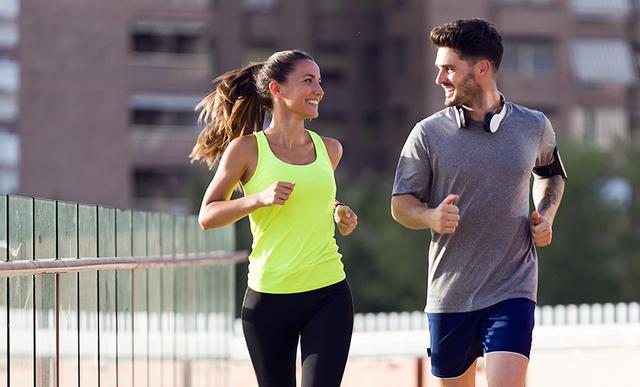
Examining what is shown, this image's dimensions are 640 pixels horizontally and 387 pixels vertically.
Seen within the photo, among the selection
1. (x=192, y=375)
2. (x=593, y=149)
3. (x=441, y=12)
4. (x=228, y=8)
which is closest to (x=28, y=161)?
(x=228, y=8)

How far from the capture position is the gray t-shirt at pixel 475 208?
757cm

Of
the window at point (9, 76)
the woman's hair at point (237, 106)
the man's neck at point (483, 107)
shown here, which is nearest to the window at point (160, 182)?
the window at point (9, 76)

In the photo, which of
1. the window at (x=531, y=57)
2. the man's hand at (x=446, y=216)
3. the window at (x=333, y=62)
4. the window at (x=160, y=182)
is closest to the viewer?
the man's hand at (x=446, y=216)

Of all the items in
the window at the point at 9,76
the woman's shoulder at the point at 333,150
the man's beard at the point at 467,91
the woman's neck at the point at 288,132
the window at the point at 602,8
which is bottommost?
the woman's shoulder at the point at 333,150

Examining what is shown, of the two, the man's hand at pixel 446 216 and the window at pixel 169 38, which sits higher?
the window at pixel 169 38

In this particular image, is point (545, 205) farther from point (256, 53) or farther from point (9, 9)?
point (256, 53)

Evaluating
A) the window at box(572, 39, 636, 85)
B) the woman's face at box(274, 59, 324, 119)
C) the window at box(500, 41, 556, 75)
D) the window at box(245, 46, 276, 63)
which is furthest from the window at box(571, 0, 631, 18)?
the woman's face at box(274, 59, 324, 119)

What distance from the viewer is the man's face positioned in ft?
25.3

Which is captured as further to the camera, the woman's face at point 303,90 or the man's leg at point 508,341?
the woman's face at point 303,90

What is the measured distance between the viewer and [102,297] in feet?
28.2

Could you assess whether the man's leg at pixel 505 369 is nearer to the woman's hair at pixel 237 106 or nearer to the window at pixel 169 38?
the woman's hair at pixel 237 106

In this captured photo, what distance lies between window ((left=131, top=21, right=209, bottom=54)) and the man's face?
2695 inches

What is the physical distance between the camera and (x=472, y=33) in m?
7.76

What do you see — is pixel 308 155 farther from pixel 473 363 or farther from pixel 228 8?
pixel 228 8
